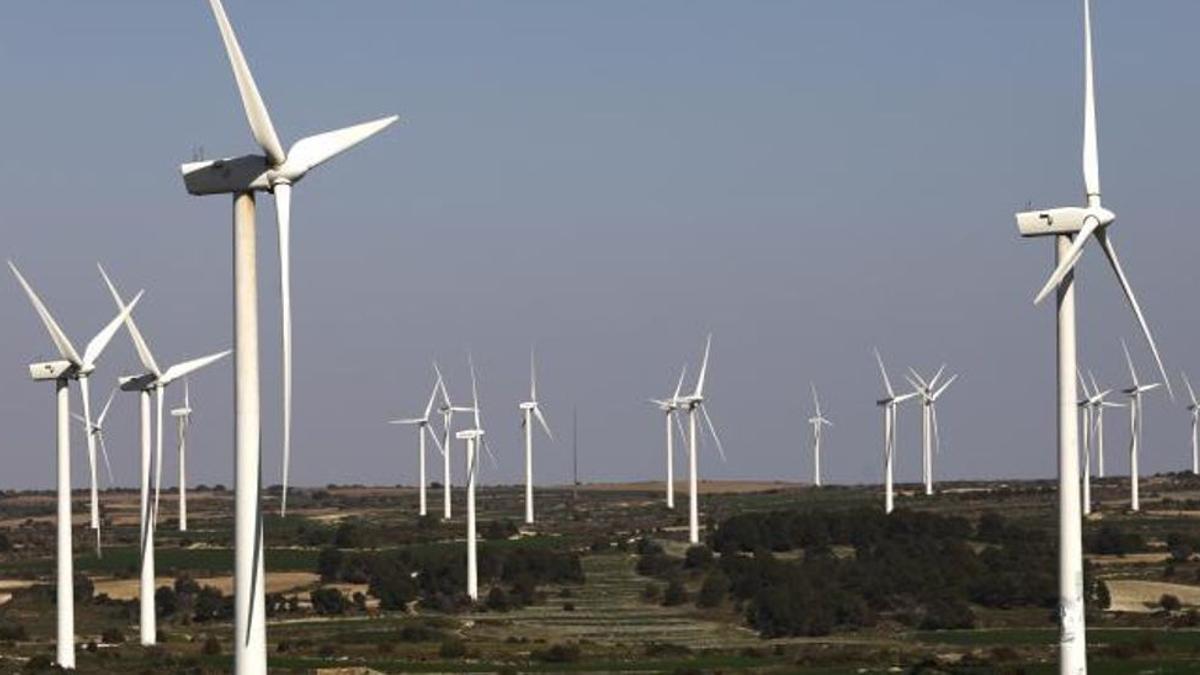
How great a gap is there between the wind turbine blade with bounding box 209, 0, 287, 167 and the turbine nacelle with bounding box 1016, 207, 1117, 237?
61.1 ft

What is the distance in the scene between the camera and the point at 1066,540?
5969 centimetres

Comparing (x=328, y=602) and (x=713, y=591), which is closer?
(x=328, y=602)

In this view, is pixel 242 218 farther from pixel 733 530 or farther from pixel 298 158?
pixel 733 530

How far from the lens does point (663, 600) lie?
458 feet

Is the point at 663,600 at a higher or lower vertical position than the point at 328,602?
lower

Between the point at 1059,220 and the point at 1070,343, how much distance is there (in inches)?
141

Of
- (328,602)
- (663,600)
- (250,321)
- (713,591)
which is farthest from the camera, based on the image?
(713,591)

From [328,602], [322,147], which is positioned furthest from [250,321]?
[328,602]

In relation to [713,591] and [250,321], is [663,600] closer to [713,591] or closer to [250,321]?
[713,591]

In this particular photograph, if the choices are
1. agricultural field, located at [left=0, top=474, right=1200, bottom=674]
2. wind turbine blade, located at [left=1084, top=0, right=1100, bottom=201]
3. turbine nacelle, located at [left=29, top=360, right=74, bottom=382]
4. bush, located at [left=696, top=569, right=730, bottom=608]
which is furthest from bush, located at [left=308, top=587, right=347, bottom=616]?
wind turbine blade, located at [left=1084, top=0, right=1100, bottom=201]

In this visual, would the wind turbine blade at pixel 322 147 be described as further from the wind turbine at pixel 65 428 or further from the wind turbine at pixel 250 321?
the wind turbine at pixel 65 428

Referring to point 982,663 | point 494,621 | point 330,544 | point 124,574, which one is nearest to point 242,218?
point 982,663

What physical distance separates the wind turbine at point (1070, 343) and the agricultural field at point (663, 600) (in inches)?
906

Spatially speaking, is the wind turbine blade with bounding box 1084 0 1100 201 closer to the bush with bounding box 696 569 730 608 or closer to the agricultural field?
the agricultural field
